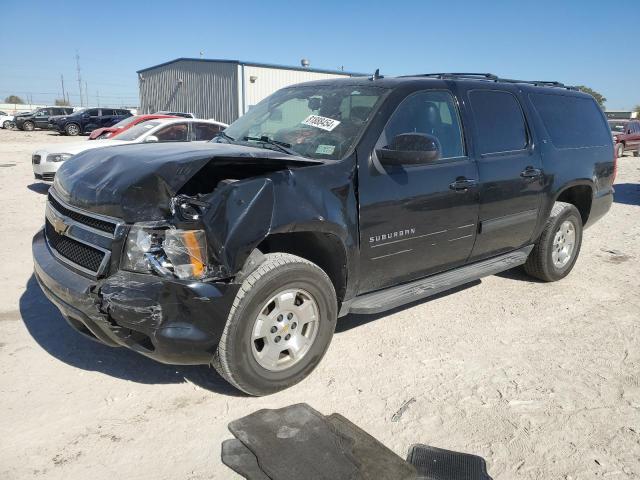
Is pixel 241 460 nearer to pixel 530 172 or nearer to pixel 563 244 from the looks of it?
pixel 530 172

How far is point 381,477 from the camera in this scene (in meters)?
2.45

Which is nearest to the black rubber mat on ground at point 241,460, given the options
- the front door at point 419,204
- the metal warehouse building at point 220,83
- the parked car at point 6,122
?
the front door at point 419,204

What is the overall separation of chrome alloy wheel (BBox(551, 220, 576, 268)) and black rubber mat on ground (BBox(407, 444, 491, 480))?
128 inches

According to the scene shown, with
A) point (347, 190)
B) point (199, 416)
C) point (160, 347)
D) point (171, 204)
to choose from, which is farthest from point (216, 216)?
point (199, 416)

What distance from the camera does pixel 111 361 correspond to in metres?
3.49

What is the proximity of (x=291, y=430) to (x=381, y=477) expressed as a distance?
559 mm

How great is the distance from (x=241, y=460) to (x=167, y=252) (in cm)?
111

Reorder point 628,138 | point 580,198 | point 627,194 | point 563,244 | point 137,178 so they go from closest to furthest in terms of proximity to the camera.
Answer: point 137,178 < point 563,244 < point 580,198 < point 627,194 < point 628,138

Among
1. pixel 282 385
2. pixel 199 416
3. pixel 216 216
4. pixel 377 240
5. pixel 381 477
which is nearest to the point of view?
pixel 381 477

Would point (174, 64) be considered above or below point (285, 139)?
above

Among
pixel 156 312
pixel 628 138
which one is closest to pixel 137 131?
pixel 156 312

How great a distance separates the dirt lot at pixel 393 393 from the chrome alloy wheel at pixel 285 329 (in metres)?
0.24

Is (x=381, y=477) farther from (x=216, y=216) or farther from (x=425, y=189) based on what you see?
(x=425, y=189)

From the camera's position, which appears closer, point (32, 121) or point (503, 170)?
point (503, 170)
